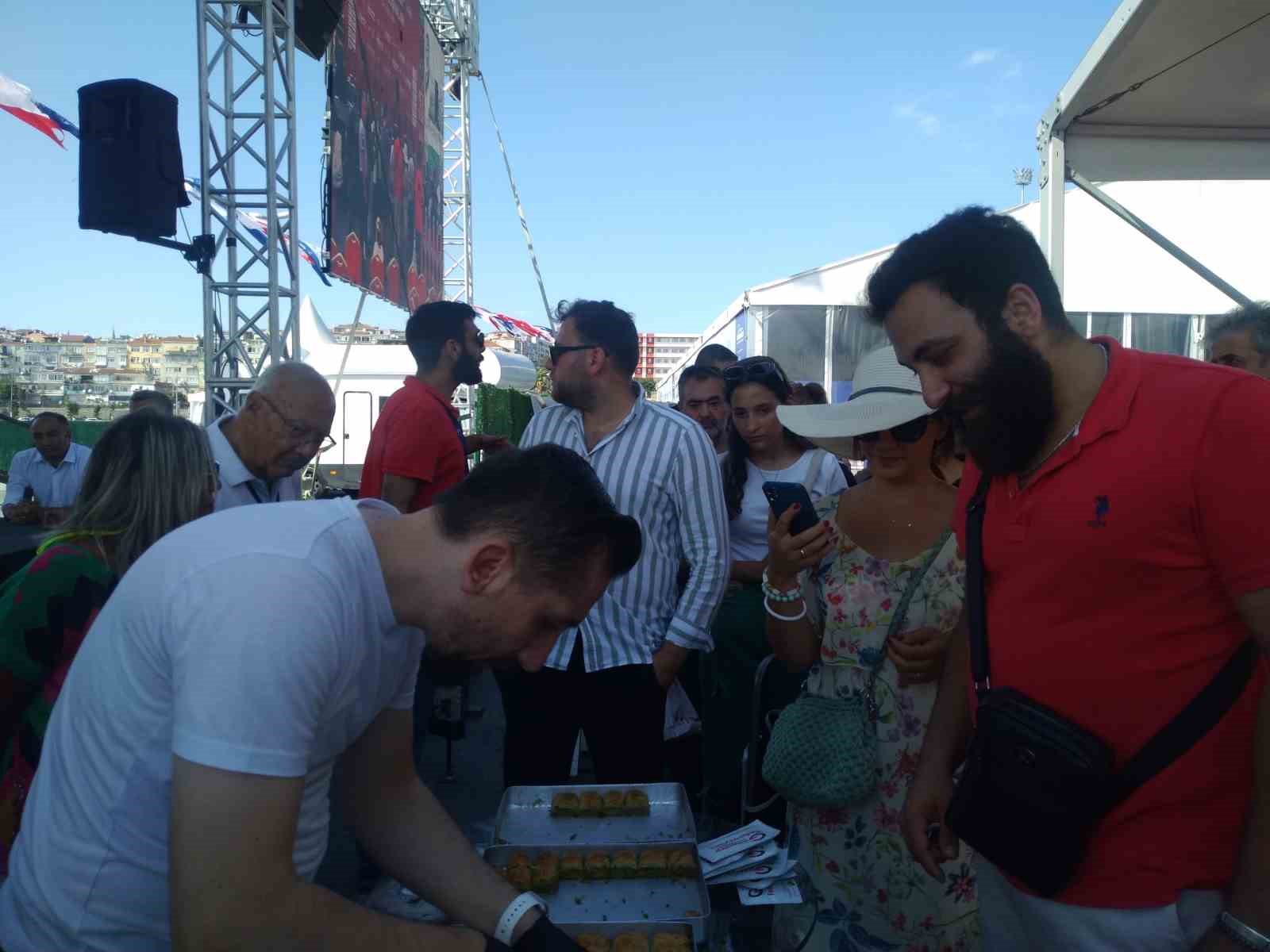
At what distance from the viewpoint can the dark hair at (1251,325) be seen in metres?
2.96

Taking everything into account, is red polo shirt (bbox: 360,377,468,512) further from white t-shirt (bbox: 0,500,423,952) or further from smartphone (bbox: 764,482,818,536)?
white t-shirt (bbox: 0,500,423,952)

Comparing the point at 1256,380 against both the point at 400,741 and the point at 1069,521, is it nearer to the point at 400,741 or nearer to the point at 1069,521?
the point at 1069,521

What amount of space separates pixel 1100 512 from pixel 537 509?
2.71 ft

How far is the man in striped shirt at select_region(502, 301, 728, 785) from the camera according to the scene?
8.52ft

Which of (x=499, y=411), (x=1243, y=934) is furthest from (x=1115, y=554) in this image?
(x=499, y=411)

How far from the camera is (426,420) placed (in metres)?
3.45

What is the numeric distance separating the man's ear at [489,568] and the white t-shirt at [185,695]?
12cm

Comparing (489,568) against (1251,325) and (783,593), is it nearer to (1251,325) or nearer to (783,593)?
(783,593)

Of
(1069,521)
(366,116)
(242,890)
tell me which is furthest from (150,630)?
(366,116)

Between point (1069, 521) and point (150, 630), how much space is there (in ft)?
4.12

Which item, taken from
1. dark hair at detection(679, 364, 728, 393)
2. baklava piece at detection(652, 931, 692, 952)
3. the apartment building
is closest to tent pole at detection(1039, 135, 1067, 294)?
dark hair at detection(679, 364, 728, 393)

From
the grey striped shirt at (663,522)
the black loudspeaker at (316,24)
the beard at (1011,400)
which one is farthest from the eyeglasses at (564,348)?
the black loudspeaker at (316,24)

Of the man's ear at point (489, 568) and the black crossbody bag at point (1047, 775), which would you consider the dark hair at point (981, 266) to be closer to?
the black crossbody bag at point (1047, 775)

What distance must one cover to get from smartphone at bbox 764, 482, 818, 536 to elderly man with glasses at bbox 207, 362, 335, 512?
1.62 m
